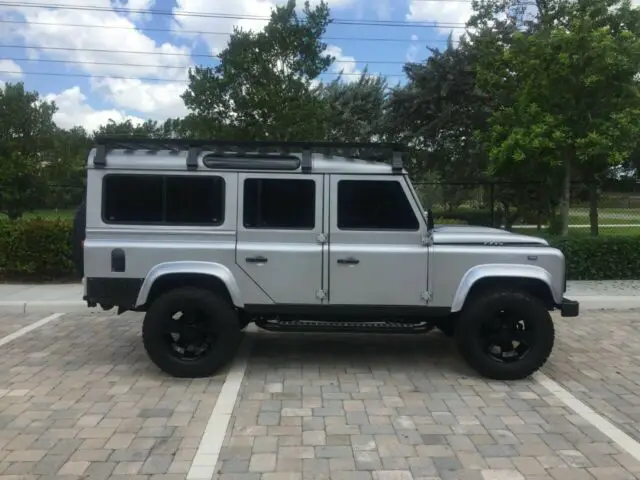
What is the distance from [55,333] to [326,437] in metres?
4.59

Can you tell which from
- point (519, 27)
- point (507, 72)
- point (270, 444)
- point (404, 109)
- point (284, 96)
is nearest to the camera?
point (270, 444)

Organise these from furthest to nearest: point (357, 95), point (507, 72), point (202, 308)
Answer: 1. point (357, 95)
2. point (507, 72)
3. point (202, 308)

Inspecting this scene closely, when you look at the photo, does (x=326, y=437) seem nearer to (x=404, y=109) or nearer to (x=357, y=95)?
(x=404, y=109)

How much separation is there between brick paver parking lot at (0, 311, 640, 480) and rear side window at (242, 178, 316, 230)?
143 cm

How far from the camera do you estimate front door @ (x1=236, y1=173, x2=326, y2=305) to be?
17.9ft

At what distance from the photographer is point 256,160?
5543 millimetres

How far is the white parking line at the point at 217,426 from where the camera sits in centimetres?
374

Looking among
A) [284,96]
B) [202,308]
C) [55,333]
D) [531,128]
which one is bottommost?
[55,333]

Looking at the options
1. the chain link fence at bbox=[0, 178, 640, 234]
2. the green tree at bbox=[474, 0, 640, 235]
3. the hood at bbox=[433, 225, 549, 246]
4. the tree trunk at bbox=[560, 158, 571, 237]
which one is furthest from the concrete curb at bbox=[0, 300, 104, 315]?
the tree trunk at bbox=[560, 158, 571, 237]

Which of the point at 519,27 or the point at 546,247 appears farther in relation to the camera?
the point at 519,27

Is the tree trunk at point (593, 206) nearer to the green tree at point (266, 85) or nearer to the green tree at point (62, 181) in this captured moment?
the green tree at point (266, 85)

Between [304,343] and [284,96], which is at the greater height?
[284,96]

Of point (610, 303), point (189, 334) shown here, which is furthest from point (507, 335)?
point (610, 303)

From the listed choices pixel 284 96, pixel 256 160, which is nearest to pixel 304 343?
pixel 256 160
